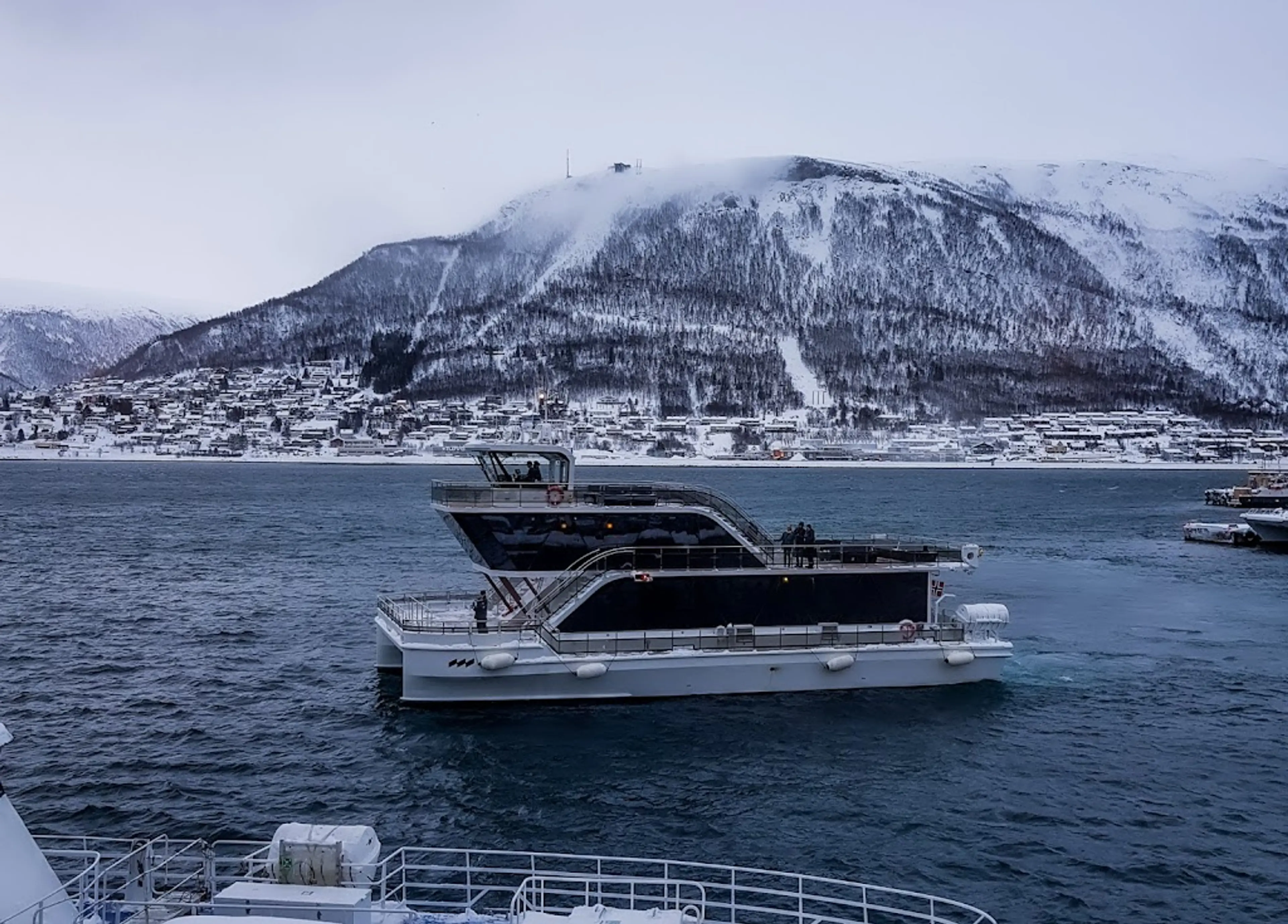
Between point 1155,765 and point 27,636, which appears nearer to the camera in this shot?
point 1155,765

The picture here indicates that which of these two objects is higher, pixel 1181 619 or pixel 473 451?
pixel 473 451

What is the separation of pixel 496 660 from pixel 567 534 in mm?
3834

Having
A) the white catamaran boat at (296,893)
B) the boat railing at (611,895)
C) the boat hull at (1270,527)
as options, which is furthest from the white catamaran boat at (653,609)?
the boat hull at (1270,527)

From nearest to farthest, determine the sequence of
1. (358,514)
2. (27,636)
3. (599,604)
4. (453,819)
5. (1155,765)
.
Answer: (453,819) → (1155,765) → (599,604) → (27,636) → (358,514)

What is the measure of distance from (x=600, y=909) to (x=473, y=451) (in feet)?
61.9

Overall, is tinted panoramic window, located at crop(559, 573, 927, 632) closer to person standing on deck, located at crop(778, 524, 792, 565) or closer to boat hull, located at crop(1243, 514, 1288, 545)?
person standing on deck, located at crop(778, 524, 792, 565)

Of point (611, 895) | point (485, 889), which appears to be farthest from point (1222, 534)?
point (485, 889)

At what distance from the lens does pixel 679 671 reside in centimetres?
2756

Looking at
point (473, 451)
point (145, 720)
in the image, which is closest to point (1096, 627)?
point (473, 451)

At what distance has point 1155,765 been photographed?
80.5ft

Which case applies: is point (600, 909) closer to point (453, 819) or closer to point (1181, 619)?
point (453, 819)

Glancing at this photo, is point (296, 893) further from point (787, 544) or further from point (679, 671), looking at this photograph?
point (787, 544)

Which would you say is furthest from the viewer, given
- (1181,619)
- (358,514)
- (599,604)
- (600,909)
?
(358,514)

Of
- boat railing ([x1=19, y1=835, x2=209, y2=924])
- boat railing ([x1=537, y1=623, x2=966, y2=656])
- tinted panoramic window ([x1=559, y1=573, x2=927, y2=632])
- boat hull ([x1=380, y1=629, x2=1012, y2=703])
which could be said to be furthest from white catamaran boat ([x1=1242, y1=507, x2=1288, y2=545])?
boat railing ([x1=19, y1=835, x2=209, y2=924])
